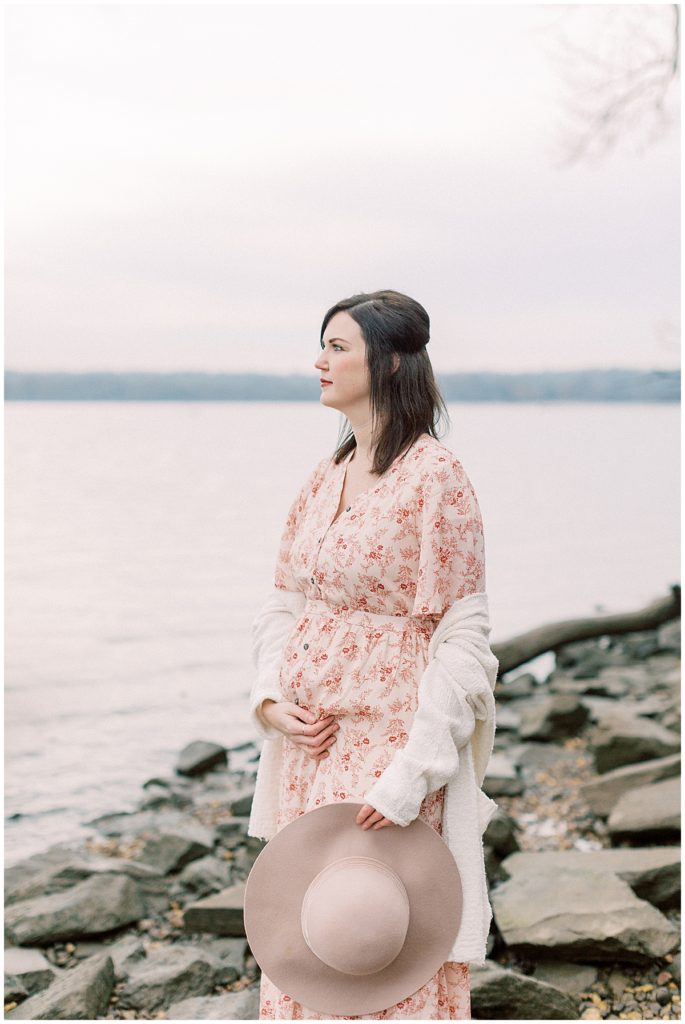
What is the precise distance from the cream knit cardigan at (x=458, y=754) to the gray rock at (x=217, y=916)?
197 cm

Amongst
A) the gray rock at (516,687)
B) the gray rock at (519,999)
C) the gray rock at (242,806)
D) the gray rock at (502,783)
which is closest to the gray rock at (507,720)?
the gray rock at (516,687)

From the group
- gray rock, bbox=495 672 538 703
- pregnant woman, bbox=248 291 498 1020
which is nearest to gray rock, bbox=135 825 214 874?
pregnant woman, bbox=248 291 498 1020

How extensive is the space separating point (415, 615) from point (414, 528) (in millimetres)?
196

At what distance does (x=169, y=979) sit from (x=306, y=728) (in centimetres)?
170

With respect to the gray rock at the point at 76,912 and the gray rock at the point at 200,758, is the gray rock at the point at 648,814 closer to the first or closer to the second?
the gray rock at the point at 76,912

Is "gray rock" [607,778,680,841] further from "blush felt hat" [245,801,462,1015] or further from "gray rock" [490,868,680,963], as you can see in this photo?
"blush felt hat" [245,801,462,1015]

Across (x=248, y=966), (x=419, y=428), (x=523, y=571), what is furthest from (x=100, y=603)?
(x=419, y=428)

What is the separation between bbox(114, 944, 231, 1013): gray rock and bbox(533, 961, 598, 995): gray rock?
1092 millimetres

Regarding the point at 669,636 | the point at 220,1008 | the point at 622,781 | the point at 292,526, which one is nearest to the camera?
the point at 292,526

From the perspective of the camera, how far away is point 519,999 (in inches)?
140

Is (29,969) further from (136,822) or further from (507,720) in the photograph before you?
(507,720)

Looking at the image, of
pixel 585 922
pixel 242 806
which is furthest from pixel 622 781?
pixel 242 806

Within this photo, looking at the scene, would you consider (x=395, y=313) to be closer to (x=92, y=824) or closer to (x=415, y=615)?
(x=415, y=615)

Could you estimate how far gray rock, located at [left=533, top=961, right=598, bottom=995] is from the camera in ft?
12.5
